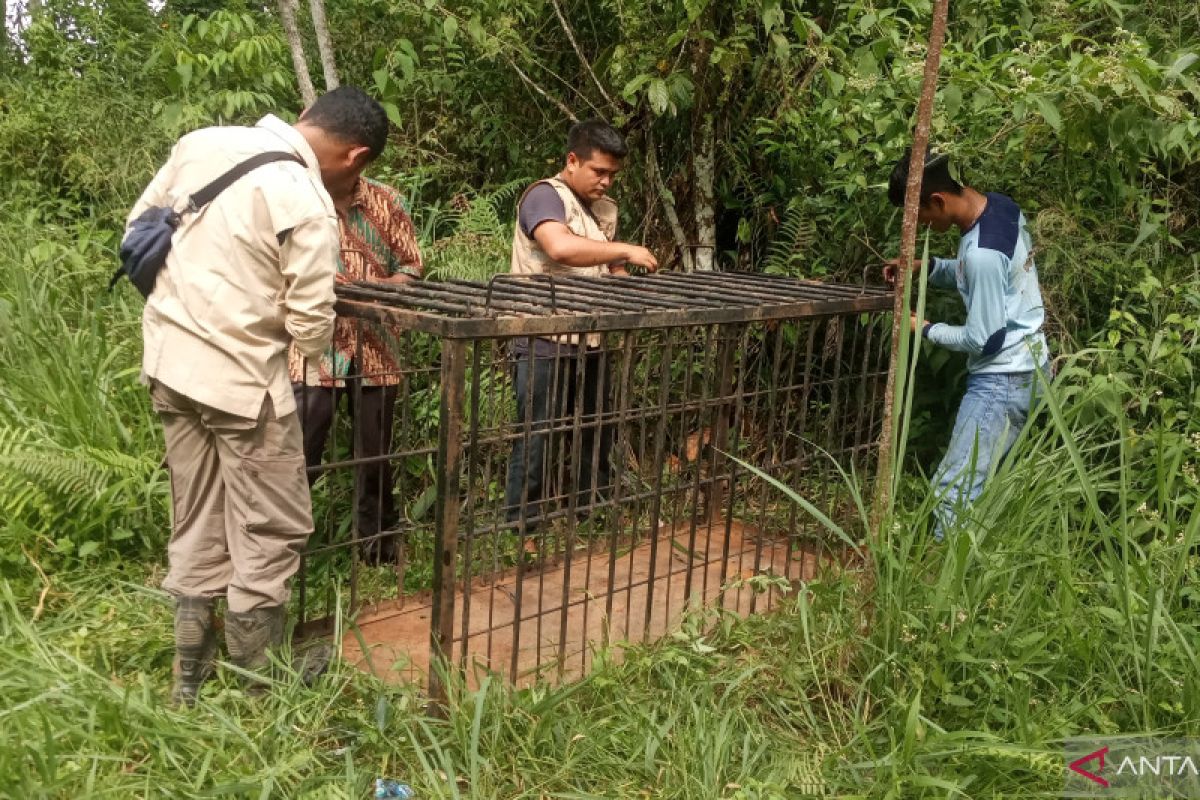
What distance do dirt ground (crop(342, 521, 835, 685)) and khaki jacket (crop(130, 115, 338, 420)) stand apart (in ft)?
2.67

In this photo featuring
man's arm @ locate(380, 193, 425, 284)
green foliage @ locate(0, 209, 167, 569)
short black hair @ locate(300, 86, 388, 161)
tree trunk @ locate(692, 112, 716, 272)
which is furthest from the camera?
tree trunk @ locate(692, 112, 716, 272)

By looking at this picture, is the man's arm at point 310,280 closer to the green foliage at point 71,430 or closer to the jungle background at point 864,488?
the jungle background at point 864,488

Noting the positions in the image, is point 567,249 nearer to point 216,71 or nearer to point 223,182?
point 223,182

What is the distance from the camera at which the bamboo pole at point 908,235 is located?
2691 mm

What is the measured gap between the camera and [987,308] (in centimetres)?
364

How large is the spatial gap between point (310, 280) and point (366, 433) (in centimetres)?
128

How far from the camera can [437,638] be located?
280 cm

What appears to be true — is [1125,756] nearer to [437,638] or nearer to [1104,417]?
[1104,417]

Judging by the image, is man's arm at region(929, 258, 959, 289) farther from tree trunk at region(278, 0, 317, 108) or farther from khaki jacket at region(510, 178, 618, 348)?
tree trunk at region(278, 0, 317, 108)

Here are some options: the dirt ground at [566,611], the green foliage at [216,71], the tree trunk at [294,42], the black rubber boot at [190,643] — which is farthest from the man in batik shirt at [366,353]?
the green foliage at [216,71]

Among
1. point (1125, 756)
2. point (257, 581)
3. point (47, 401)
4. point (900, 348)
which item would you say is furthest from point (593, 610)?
point (47, 401)

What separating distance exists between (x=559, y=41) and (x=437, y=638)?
3913 millimetres

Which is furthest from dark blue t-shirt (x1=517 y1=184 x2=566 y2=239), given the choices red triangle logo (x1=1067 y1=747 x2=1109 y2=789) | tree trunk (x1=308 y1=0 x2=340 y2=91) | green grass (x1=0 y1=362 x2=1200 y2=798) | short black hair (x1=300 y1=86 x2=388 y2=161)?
red triangle logo (x1=1067 y1=747 x2=1109 y2=789)

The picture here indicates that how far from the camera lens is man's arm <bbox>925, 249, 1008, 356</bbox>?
362 centimetres
